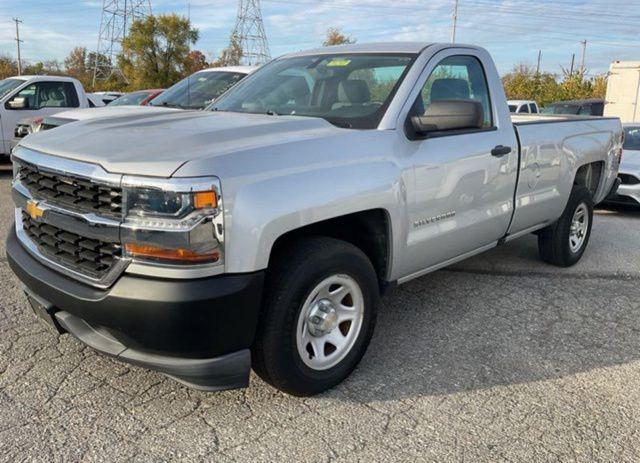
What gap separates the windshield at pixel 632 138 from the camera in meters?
9.93

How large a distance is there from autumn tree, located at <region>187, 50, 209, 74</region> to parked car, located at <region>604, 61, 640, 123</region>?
27.7 m

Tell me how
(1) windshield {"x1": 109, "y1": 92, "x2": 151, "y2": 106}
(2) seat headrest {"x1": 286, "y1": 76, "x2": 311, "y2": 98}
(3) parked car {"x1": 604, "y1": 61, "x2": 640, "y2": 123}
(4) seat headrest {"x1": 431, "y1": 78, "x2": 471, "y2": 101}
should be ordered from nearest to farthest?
(4) seat headrest {"x1": 431, "y1": 78, "x2": 471, "y2": 101} < (2) seat headrest {"x1": 286, "y1": 76, "x2": 311, "y2": 98} < (1) windshield {"x1": 109, "y1": 92, "x2": 151, "y2": 106} < (3) parked car {"x1": 604, "y1": 61, "x2": 640, "y2": 123}

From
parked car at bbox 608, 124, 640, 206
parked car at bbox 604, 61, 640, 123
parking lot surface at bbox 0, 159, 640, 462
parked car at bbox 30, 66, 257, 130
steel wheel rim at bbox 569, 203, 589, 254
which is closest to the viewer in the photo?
parking lot surface at bbox 0, 159, 640, 462

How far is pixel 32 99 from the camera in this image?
11.4 metres

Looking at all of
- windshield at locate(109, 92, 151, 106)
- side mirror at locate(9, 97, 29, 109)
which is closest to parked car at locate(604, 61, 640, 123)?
windshield at locate(109, 92, 151, 106)

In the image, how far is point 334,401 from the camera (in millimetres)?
3135

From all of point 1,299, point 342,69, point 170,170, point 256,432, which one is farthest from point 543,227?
point 1,299

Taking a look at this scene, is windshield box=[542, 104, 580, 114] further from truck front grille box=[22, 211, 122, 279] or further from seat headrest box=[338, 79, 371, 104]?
truck front grille box=[22, 211, 122, 279]

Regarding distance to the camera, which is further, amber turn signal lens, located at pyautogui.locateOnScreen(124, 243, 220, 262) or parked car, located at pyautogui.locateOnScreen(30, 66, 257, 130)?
parked car, located at pyautogui.locateOnScreen(30, 66, 257, 130)

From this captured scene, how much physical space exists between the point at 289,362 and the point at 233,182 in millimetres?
990

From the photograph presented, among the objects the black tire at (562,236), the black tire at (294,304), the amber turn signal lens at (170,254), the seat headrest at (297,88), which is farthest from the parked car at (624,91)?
the amber turn signal lens at (170,254)

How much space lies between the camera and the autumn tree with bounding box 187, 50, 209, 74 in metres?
39.9

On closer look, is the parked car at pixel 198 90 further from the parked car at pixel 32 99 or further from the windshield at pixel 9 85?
the windshield at pixel 9 85

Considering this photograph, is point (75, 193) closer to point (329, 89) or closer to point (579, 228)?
point (329, 89)
